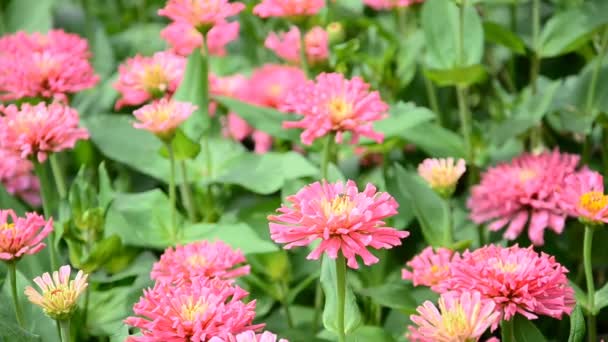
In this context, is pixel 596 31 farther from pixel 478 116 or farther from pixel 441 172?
pixel 441 172

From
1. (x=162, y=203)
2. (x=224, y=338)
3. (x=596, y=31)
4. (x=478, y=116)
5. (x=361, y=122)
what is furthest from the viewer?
(x=478, y=116)

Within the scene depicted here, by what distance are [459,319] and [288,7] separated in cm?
52

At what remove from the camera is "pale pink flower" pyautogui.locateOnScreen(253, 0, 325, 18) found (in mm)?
1005

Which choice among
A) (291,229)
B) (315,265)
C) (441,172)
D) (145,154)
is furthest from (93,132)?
(291,229)

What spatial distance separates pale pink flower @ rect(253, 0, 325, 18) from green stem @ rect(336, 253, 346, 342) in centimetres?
43

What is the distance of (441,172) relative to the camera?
86 cm

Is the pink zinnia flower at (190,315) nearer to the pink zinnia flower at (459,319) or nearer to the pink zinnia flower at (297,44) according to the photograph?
the pink zinnia flower at (459,319)

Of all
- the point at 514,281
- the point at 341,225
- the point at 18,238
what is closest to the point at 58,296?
the point at 18,238

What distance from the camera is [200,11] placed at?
950 mm

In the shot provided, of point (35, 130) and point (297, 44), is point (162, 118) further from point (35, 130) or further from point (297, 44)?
point (297, 44)

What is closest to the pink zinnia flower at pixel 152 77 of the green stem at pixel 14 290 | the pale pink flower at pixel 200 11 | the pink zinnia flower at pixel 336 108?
the pale pink flower at pixel 200 11

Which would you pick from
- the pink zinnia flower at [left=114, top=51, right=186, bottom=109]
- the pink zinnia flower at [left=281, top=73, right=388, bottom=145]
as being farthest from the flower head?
the pink zinnia flower at [left=114, top=51, right=186, bottom=109]

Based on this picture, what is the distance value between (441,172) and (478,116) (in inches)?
15.0

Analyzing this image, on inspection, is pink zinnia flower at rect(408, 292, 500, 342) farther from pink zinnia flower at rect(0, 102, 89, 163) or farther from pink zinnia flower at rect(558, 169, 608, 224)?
pink zinnia flower at rect(0, 102, 89, 163)
